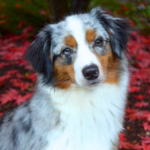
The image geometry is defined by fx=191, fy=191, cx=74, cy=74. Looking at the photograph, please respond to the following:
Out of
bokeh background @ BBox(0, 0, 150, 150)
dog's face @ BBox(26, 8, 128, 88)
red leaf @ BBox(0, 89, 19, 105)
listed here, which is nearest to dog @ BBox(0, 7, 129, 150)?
dog's face @ BBox(26, 8, 128, 88)

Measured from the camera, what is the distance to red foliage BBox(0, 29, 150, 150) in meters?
4.02

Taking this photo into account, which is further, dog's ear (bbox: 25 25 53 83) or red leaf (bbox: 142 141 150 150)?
red leaf (bbox: 142 141 150 150)

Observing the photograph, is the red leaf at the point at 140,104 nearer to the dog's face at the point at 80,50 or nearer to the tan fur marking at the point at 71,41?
the dog's face at the point at 80,50

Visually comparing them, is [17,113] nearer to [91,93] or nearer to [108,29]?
[91,93]

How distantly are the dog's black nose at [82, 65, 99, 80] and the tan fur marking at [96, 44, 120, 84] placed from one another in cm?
27

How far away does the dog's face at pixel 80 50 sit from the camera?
7.92 ft

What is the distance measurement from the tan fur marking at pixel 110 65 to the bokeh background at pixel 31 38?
1.49 m

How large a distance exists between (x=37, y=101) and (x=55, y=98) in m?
0.33

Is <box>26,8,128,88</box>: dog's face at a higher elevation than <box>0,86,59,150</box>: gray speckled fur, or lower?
higher

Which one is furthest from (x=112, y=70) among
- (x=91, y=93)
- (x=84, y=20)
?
(x=84, y=20)

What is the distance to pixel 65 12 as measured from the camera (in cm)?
512

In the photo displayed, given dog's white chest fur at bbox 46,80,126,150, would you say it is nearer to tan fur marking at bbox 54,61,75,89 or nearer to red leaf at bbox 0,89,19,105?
tan fur marking at bbox 54,61,75,89

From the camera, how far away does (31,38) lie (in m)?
6.77

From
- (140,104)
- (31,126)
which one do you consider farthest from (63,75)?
(140,104)
